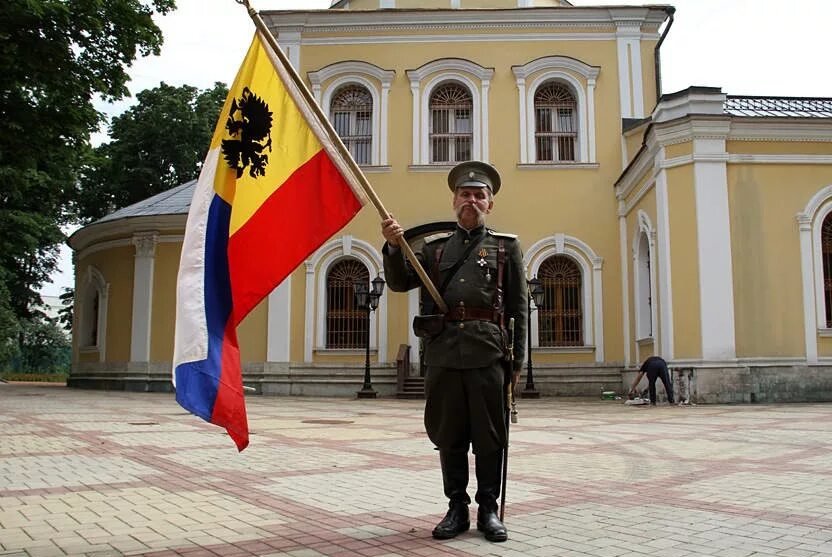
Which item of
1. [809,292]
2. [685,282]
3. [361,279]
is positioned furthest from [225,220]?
[361,279]

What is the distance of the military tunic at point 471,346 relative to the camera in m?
4.23

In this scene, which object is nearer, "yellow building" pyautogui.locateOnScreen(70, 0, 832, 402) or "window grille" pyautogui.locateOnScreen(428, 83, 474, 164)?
"yellow building" pyautogui.locateOnScreen(70, 0, 832, 402)

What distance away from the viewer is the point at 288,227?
4.40 meters

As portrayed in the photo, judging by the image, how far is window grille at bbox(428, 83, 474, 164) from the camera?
824 inches

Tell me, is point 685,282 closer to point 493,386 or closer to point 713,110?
point 713,110

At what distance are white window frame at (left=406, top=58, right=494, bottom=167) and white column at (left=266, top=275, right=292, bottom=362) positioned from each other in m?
5.17

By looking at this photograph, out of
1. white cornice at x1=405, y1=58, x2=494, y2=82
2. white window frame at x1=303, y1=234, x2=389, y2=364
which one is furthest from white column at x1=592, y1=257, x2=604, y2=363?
white cornice at x1=405, y1=58, x2=494, y2=82

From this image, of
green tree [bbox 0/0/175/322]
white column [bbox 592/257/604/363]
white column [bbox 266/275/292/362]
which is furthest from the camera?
white column [bbox 266/275/292/362]

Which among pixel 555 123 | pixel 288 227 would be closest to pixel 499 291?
pixel 288 227

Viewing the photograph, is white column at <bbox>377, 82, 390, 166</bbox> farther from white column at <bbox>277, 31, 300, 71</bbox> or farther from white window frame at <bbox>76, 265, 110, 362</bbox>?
white window frame at <bbox>76, 265, 110, 362</bbox>

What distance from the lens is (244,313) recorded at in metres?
4.20

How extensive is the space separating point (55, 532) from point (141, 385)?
1824 cm

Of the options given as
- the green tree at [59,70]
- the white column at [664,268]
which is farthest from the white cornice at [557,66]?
the green tree at [59,70]

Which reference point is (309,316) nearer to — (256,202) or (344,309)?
(344,309)
